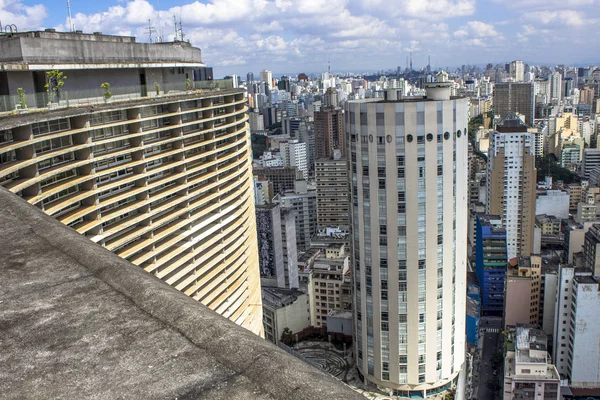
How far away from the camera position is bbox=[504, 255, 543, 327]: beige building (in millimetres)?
29875

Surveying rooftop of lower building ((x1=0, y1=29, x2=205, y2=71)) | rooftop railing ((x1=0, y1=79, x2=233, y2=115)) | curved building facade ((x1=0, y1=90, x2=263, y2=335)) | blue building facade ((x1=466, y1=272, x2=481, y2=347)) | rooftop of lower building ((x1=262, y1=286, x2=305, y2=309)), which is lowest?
blue building facade ((x1=466, y1=272, x2=481, y2=347))

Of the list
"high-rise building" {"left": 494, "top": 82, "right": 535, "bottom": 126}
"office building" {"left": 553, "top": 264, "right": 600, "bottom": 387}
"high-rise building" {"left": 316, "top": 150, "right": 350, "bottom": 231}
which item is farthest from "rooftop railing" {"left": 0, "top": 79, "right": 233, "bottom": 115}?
"high-rise building" {"left": 494, "top": 82, "right": 535, "bottom": 126}

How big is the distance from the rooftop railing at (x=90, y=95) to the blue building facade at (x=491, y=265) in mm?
25363

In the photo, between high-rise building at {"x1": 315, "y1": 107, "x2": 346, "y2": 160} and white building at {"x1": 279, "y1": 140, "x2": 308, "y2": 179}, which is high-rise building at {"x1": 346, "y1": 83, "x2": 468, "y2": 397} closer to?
white building at {"x1": 279, "y1": 140, "x2": 308, "y2": 179}

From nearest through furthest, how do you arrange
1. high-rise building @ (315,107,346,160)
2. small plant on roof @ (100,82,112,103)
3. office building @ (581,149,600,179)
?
1. small plant on roof @ (100,82,112,103)
2. office building @ (581,149,600,179)
3. high-rise building @ (315,107,346,160)

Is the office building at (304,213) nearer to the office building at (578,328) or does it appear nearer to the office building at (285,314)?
the office building at (285,314)

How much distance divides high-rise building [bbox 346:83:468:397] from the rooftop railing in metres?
5.14

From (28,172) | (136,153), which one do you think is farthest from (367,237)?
(28,172)

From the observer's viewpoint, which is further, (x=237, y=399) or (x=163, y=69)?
(x=163, y=69)

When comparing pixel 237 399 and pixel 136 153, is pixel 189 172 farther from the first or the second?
pixel 237 399

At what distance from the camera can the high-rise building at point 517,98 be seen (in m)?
82.9

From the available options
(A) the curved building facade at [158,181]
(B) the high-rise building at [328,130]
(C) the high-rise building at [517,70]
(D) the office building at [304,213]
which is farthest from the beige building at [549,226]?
(C) the high-rise building at [517,70]

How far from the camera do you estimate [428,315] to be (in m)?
16.0

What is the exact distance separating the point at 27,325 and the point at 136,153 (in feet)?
19.7
